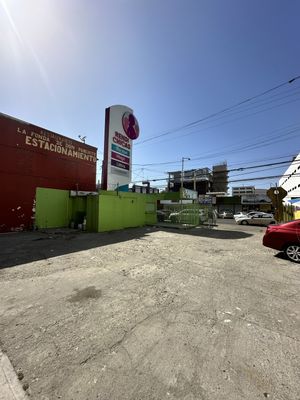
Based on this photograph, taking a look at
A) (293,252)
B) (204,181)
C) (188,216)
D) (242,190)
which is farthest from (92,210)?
(242,190)

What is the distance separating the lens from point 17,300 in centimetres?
439

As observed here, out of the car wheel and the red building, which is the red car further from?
the red building

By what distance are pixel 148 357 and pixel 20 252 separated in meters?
7.56

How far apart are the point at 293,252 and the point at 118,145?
15.0 meters

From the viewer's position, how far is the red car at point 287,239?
759 centimetres

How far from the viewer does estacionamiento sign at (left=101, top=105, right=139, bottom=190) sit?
1834cm

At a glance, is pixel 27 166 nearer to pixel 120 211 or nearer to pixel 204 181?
pixel 120 211

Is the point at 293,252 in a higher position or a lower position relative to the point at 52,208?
lower

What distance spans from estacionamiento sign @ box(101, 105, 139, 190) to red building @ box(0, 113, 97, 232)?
258 centimetres

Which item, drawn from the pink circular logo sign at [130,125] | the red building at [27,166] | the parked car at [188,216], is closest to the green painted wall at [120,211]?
the parked car at [188,216]

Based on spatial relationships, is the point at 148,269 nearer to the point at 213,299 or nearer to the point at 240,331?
the point at 213,299

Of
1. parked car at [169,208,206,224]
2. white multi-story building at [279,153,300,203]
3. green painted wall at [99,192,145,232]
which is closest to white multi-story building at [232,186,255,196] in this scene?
white multi-story building at [279,153,300,203]

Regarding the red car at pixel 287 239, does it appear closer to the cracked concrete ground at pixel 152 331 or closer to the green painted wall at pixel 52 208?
the cracked concrete ground at pixel 152 331

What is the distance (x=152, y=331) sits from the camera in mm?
3293
